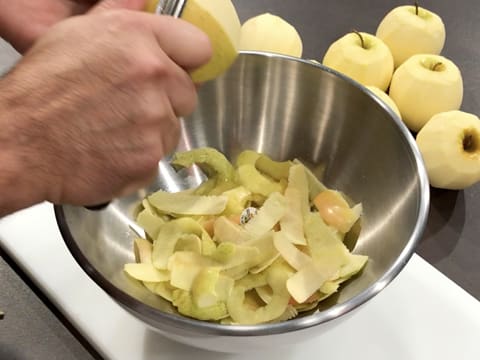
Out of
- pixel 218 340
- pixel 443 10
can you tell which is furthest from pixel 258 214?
pixel 443 10

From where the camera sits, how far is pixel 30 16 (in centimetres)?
64

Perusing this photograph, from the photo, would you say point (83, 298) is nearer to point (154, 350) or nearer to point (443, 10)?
point (154, 350)

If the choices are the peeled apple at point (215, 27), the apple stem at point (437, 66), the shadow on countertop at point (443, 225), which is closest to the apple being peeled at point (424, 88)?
the apple stem at point (437, 66)

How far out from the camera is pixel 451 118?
2.53 feet

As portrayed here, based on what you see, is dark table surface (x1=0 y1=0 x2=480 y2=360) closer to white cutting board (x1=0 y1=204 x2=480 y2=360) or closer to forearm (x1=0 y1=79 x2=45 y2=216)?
white cutting board (x1=0 y1=204 x2=480 y2=360)

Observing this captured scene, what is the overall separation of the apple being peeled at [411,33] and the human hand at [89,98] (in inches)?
19.9

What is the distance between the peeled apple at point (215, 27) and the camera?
20.3 inches

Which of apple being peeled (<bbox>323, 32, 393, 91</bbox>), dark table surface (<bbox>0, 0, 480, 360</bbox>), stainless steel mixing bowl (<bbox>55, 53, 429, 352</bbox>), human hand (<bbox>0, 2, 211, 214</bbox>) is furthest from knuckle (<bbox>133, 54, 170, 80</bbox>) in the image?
apple being peeled (<bbox>323, 32, 393, 91</bbox>)

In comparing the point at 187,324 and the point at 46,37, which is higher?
the point at 46,37

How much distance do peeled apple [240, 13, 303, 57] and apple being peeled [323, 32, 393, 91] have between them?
6 centimetres

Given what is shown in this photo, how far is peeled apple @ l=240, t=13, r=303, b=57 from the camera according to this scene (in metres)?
0.86

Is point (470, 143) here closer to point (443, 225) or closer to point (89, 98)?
point (443, 225)

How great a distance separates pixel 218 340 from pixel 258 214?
186mm

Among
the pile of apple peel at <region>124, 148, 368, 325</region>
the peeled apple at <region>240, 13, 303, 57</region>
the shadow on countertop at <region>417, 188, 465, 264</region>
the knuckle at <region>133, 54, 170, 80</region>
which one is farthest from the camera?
the peeled apple at <region>240, 13, 303, 57</region>
